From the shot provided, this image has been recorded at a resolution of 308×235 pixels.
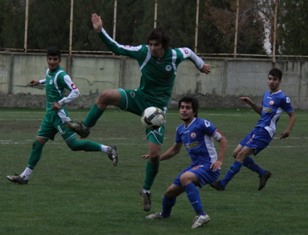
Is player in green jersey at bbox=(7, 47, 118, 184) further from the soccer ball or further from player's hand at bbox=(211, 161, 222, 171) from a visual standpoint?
player's hand at bbox=(211, 161, 222, 171)

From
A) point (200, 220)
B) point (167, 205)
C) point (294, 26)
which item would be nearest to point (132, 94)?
point (167, 205)

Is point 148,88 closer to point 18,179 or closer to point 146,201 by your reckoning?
point 146,201

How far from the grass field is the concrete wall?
59.8 feet

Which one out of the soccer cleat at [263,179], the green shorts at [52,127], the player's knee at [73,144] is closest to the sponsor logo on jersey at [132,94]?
the green shorts at [52,127]

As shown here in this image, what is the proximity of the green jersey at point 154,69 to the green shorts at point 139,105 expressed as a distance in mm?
52

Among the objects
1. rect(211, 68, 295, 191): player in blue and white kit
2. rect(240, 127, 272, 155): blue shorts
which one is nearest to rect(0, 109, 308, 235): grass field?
rect(211, 68, 295, 191): player in blue and white kit

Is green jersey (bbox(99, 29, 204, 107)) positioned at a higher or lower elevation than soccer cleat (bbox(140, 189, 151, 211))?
higher

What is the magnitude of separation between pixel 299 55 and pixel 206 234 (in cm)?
3436

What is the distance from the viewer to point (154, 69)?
11492 mm

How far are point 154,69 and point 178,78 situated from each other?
28892 mm

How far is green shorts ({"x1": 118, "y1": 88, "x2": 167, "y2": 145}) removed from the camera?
448 inches

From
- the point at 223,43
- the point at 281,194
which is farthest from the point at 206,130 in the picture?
the point at 223,43

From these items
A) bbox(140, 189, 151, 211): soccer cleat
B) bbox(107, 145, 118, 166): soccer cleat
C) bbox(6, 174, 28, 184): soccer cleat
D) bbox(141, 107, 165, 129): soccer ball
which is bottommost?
bbox(6, 174, 28, 184): soccer cleat

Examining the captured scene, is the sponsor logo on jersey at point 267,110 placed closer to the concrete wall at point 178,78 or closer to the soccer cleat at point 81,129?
the soccer cleat at point 81,129
